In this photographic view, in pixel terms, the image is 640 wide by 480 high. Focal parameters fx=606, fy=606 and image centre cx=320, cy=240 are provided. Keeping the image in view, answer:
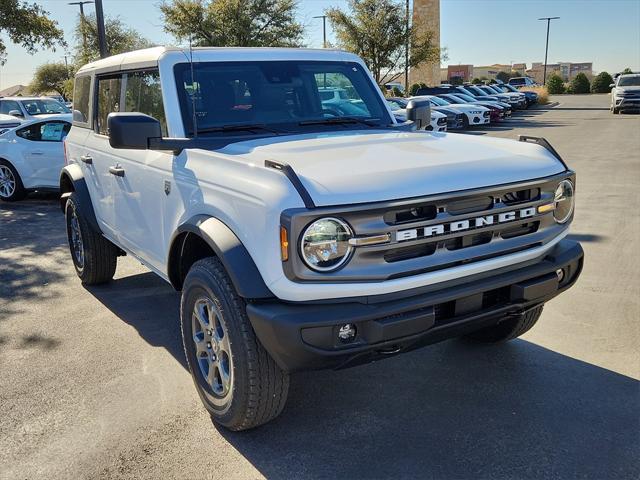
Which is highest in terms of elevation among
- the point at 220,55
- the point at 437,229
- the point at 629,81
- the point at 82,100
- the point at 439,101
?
the point at 220,55

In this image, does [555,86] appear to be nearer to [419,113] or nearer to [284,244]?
[419,113]

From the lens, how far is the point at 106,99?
4.98m

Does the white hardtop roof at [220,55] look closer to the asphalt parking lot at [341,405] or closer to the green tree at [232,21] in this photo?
the asphalt parking lot at [341,405]

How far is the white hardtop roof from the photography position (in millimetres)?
3992

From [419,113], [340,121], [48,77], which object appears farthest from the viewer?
[48,77]

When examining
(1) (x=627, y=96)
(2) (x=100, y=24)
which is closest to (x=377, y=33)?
(1) (x=627, y=96)

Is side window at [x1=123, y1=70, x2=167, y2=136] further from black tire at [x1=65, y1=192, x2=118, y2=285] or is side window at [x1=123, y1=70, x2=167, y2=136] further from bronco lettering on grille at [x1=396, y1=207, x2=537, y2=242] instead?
bronco lettering on grille at [x1=396, y1=207, x2=537, y2=242]

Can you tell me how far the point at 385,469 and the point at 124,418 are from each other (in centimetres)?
150

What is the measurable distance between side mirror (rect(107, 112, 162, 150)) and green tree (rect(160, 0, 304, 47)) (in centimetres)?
2366

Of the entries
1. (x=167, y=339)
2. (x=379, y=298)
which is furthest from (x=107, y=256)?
(x=379, y=298)

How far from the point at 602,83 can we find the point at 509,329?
66.0 m

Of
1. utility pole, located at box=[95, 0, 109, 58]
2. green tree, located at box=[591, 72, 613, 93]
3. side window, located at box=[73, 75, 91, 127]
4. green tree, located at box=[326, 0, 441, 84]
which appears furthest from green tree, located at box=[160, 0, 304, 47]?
green tree, located at box=[591, 72, 613, 93]

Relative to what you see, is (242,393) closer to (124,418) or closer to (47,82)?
(124,418)

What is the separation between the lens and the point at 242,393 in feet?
9.52
